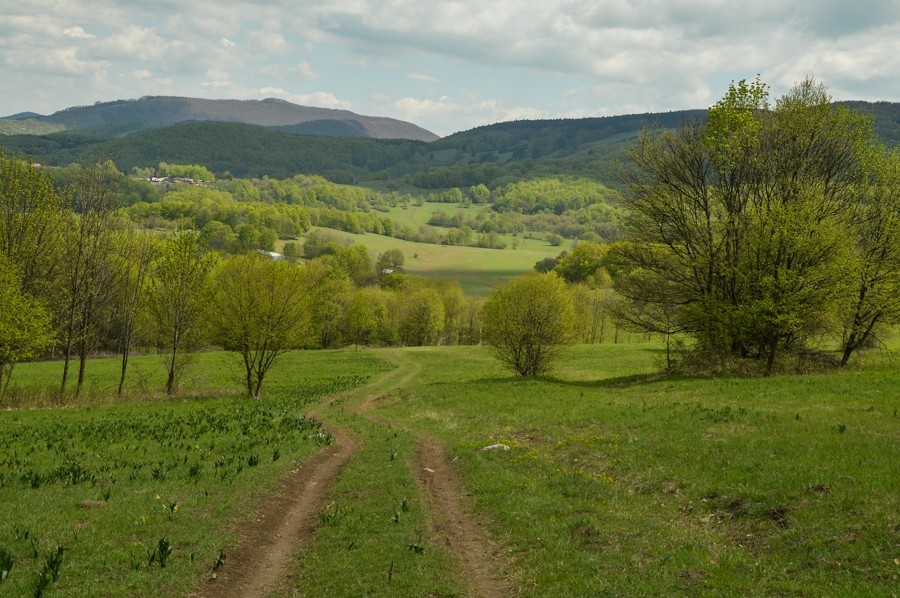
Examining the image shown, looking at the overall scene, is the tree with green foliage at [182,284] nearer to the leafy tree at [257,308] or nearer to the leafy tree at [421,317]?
→ the leafy tree at [257,308]

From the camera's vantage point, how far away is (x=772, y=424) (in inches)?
818

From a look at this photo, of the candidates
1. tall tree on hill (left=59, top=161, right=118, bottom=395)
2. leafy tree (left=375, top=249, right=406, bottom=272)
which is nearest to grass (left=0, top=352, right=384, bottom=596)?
tall tree on hill (left=59, top=161, right=118, bottom=395)

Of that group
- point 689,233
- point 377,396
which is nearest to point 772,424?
point 689,233

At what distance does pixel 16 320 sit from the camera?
35.9 meters

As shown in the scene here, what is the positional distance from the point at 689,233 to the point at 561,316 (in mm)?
11062

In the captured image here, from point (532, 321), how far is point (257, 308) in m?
20.4

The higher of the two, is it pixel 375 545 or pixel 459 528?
pixel 375 545

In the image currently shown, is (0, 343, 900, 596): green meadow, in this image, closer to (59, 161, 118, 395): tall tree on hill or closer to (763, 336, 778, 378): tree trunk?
(763, 336, 778, 378): tree trunk

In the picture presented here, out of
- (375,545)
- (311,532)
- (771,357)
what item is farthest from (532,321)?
(375,545)

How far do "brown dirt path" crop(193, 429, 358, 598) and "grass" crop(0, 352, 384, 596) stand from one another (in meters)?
0.39

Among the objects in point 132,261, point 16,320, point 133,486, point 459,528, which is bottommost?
point 133,486

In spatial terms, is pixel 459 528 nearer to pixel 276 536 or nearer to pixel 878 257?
A: pixel 276 536

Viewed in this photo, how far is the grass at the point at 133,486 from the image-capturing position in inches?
464

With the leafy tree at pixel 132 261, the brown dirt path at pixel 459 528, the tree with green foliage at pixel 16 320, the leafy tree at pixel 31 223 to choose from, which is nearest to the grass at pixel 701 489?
the brown dirt path at pixel 459 528
